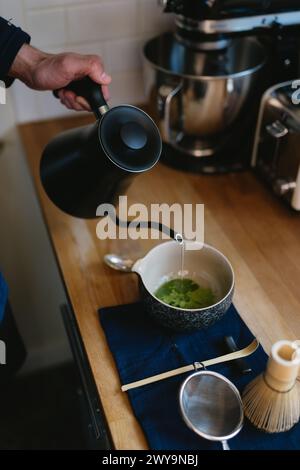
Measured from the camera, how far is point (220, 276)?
→ 2.71 feet

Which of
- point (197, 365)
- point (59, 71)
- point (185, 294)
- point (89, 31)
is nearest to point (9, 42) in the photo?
point (59, 71)

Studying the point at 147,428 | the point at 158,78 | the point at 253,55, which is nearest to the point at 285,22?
the point at 253,55

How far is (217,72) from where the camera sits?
1153mm

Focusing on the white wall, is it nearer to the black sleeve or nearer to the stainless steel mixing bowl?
the stainless steel mixing bowl

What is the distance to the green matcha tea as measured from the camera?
2.66ft

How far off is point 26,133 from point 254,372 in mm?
827

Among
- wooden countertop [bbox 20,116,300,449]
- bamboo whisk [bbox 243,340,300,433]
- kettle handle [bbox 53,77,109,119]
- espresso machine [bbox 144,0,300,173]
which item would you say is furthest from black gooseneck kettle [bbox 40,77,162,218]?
bamboo whisk [bbox 243,340,300,433]

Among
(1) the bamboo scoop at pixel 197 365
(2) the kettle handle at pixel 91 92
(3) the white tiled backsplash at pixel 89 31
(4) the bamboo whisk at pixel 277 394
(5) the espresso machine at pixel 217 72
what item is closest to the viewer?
(4) the bamboo whisk at pixel 277 394

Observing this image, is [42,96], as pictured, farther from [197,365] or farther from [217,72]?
[197,365]

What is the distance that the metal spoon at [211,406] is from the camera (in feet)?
2.13

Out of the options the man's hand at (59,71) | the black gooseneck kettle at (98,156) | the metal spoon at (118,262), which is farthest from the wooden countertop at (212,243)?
the man's hand at (59,71)

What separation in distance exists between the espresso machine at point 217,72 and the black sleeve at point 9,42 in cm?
27

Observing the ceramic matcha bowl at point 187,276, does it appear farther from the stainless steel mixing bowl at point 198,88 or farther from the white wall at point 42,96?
the white wall at point 42,96

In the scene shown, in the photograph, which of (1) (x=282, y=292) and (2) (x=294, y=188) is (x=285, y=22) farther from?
(1) (x=282, y=292)
